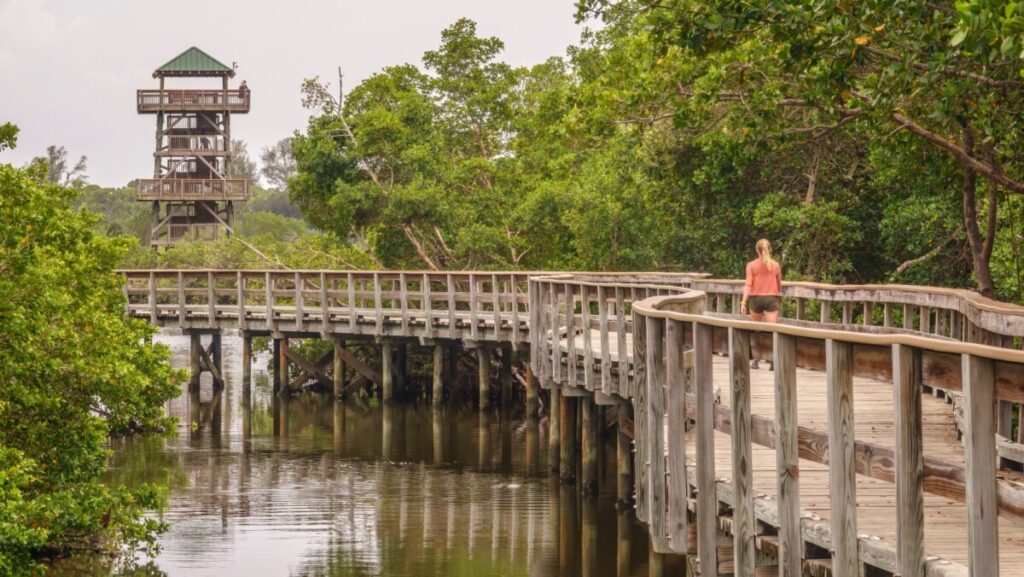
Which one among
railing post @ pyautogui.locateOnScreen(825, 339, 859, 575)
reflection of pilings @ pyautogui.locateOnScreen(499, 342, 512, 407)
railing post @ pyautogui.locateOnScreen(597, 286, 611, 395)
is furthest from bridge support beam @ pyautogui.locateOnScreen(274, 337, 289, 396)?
railing post @ pyautogui.locateOnScreen(825, 339, 859, 575)

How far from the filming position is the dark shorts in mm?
15773

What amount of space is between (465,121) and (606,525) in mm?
23187

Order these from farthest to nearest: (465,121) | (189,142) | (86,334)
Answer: (189,142), (465,121), (86,334)

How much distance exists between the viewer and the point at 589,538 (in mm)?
17594

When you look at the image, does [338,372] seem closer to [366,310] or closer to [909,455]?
[366,310]

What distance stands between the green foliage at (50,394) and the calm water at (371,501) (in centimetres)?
162

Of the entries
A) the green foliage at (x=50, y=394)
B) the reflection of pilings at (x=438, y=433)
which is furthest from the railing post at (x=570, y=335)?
the reflection of pilings at (x=438, y=433)

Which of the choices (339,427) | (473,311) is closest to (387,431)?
(339,427)

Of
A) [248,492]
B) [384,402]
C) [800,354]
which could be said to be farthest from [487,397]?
[800,354]

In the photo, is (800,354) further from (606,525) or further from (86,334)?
(606,525)

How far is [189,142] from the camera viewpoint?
66.5 meters

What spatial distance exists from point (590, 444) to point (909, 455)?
15.0m

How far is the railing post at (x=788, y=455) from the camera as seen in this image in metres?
6.44

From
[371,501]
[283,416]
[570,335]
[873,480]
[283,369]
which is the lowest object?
[371,501]
